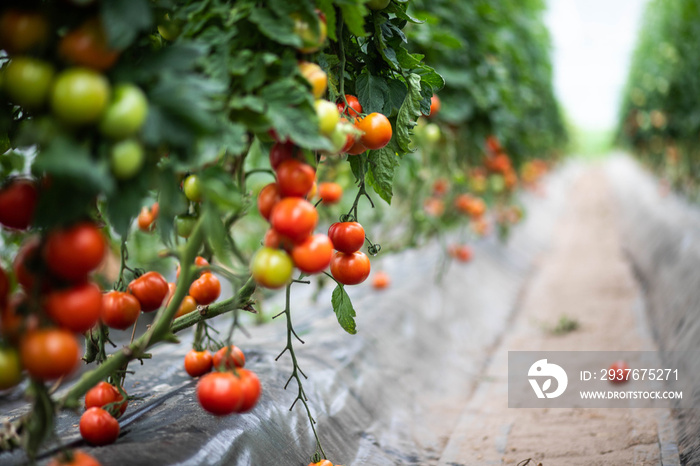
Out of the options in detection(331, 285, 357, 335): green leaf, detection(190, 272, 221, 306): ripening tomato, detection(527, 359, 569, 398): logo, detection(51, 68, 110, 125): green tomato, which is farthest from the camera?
detection(527, 359, 569, 398): logo

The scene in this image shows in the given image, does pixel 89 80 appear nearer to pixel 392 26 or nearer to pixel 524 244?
pixel 392 26

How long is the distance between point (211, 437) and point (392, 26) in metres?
1.14

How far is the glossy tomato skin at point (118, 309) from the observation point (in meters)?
1.22

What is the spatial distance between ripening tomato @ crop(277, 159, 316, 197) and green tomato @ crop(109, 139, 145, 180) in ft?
0.88

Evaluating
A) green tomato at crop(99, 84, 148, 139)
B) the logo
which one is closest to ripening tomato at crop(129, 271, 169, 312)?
green tomato at crop(99, 84, 148, 139)

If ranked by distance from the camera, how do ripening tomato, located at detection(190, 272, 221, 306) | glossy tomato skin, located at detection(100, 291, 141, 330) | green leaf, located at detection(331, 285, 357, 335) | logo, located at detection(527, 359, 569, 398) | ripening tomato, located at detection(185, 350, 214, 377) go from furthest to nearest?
logo, located at detection(527, 359, 569, 398) < ripening tomato, located at detection(185, 350, 214, 377) < ripening tomato, located at detection(190, 272, 221, 306) < green leaf, located at detection(331, 285, 357, 335) < glossy tomato skin, located at detection(100, 291, 141, 330)

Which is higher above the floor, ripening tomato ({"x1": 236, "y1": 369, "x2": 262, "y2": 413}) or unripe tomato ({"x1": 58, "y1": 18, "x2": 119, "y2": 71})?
unripe tomato ({"x1": 58, "y1": 18, "x2": 119, "y2": 71})

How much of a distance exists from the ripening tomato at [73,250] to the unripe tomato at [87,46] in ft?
0.85

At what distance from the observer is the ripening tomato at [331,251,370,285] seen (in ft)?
4.10

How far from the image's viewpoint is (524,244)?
6.09 metres

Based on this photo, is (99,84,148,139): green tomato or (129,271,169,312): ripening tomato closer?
(99,84,148,139): green tomato

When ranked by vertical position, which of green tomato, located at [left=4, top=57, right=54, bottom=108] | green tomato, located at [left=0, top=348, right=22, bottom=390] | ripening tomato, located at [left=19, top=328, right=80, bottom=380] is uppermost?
green tomato, located at [left=4, top=57, right=54, bottom=108]

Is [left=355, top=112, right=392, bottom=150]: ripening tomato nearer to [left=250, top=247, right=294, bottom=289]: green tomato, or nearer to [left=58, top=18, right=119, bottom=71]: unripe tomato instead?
[left=250, top=247, right=294, bottom=289]: green tomato

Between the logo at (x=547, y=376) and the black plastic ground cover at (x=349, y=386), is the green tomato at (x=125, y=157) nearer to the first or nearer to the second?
the black plastic ground cover at (x=349, y=386)
